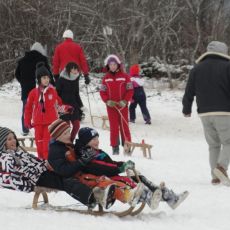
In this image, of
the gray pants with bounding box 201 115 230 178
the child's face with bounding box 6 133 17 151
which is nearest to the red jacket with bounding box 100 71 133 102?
the gray pants with bounding box 201 115 230 178

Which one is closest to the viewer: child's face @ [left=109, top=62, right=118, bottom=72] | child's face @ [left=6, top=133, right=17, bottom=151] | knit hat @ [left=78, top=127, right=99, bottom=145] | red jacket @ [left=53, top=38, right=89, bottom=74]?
knit hat @ [left=78, top=127, right=99, bottom=145]

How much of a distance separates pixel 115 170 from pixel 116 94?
4467mm

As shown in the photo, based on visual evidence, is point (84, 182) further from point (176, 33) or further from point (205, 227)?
point (176, 33)

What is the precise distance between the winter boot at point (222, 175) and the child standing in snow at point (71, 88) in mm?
3685

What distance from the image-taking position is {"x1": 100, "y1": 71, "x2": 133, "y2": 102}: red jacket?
31.6 feet

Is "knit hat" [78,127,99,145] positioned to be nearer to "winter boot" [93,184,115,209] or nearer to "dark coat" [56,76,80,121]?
"winter boot" [93,184,115,209]

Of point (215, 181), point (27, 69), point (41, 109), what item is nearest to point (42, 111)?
point (41, 109)

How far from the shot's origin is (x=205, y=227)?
15.1 feet

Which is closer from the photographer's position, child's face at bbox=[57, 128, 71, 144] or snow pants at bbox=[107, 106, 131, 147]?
child's face at bbox=[57, 128, 71, 144]

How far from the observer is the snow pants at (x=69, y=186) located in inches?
200

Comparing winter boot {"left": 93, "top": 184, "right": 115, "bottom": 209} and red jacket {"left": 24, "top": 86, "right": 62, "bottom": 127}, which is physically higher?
red jacket {"left": 24, "top": 86, "right": 62, "bottom": 127}

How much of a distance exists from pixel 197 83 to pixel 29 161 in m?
2.42

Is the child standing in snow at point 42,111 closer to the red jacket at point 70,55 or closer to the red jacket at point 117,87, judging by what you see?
the red jacket at point 117,87

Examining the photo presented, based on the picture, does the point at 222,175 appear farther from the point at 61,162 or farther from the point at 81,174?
the point at 61,162
